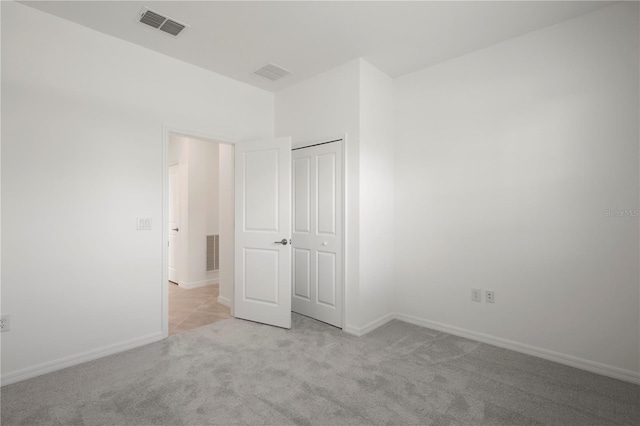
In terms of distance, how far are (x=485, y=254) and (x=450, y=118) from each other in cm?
142

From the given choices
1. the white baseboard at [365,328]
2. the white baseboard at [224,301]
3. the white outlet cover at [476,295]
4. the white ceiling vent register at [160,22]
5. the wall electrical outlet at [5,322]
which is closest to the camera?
the wall electrical outlet at [5,322]

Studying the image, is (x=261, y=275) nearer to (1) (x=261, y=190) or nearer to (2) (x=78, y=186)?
(1) (x=261, y=190)

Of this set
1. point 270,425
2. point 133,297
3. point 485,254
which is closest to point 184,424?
point 270,425

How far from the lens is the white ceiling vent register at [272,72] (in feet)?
11.6

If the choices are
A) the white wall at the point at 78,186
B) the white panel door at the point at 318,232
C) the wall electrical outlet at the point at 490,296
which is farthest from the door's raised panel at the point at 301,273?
the wall electrical outlet at the point at 490,296

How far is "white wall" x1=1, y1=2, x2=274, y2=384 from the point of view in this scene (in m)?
2.45

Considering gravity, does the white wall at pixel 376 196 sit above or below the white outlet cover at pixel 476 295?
above

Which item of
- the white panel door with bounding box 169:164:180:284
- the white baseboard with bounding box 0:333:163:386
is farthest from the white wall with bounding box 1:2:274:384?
the white panel door with bounding box 169:164:180:284

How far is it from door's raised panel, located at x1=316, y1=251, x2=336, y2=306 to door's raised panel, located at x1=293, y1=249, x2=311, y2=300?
0.58ft

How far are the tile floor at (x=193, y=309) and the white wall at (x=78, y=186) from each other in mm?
577

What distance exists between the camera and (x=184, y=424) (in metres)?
1.92

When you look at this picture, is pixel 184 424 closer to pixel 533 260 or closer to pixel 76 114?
pixel 76 114

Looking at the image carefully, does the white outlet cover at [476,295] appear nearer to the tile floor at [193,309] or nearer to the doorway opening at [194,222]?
the tile floor at [193,309]

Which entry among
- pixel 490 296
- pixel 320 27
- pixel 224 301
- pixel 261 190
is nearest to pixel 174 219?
pixel 224 301
